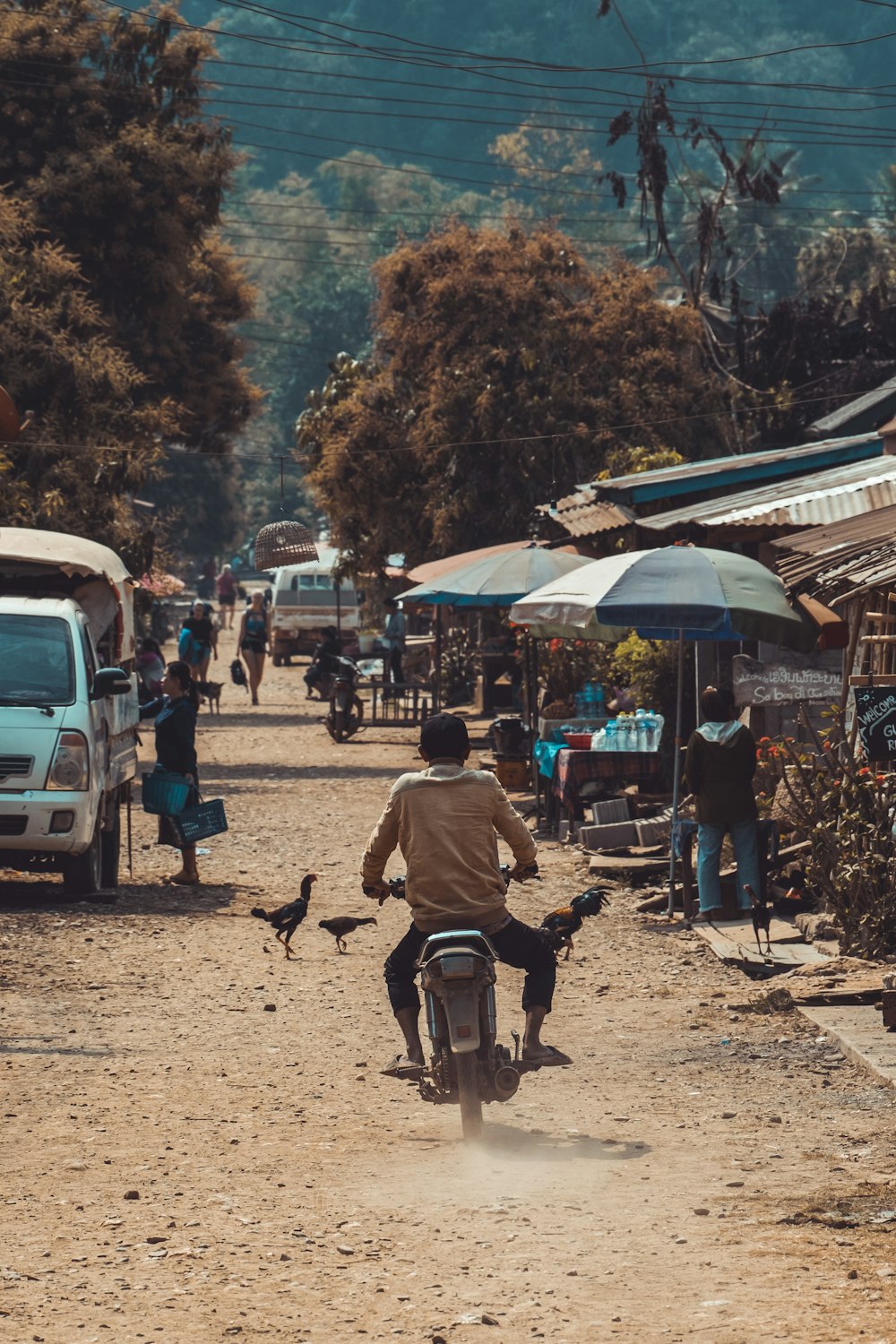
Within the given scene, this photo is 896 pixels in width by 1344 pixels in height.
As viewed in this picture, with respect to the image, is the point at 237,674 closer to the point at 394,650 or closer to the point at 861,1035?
the point at 394,650

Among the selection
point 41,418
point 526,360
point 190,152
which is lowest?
point 41,418

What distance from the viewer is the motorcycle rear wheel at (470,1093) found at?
7.22 meters

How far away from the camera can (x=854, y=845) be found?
11.4m

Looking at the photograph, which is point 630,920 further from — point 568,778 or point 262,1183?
point 262,1183

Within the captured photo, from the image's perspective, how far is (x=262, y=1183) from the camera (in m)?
6.79

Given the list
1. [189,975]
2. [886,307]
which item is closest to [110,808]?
[189,975]

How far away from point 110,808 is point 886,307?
1031 inches

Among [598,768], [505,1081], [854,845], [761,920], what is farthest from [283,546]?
[505,1081]

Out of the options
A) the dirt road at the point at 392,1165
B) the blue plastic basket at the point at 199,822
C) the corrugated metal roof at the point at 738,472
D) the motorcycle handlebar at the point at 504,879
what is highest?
the corrugated metal roof at the point at 738,472

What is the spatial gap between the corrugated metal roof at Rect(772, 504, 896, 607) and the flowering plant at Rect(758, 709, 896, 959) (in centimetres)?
102

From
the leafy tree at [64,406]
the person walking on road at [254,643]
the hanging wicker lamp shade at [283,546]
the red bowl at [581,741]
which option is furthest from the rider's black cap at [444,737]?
the person walking on road at [254,643]

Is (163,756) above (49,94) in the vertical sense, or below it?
below

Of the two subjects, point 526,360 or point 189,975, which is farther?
point 526,360

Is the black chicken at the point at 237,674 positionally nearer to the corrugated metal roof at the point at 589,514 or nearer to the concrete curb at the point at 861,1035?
the corrugated metal roof at the point at 589,514
